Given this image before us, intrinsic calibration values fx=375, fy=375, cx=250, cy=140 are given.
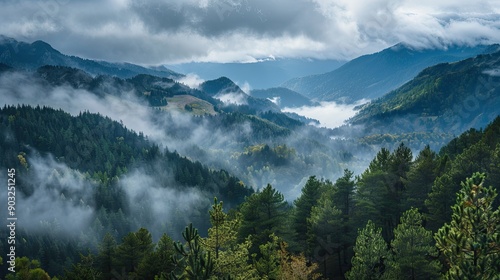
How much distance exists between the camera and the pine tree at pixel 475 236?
21391 mm

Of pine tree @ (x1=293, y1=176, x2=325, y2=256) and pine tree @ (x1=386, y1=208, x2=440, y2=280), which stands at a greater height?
pine tree @ (x1=293, y1=176, x2=325, y2=256)

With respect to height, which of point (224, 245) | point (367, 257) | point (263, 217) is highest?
point (263, 217)

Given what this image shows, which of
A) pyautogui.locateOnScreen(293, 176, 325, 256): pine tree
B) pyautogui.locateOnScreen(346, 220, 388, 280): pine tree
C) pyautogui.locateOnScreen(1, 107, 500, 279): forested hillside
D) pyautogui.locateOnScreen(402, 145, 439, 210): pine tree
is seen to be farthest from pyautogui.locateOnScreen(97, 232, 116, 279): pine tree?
pyautogui.locateOnScreen(402, 145, 439, 210): pine tree

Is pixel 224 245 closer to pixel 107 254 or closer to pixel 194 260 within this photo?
pixel 194 260

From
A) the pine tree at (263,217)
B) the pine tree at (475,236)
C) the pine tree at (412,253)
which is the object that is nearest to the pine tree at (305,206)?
the pine tree at (263,217)

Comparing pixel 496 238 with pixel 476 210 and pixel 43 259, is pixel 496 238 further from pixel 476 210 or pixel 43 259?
pixel 43 259

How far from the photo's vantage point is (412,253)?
40.8 meters

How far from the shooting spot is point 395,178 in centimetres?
6338

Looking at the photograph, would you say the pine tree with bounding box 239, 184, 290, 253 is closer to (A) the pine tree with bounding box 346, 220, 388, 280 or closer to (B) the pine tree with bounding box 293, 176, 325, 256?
(B) the pine tree with bounding box 293, 176, 325, 256

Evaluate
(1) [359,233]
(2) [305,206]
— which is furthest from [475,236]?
(2) [305,206]

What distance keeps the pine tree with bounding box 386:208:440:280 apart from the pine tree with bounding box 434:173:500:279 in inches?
718

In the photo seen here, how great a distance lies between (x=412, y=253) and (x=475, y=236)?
2046 cm

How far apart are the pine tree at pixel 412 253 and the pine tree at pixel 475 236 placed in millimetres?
18249

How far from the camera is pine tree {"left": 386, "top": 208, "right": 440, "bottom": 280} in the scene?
1575 inches
